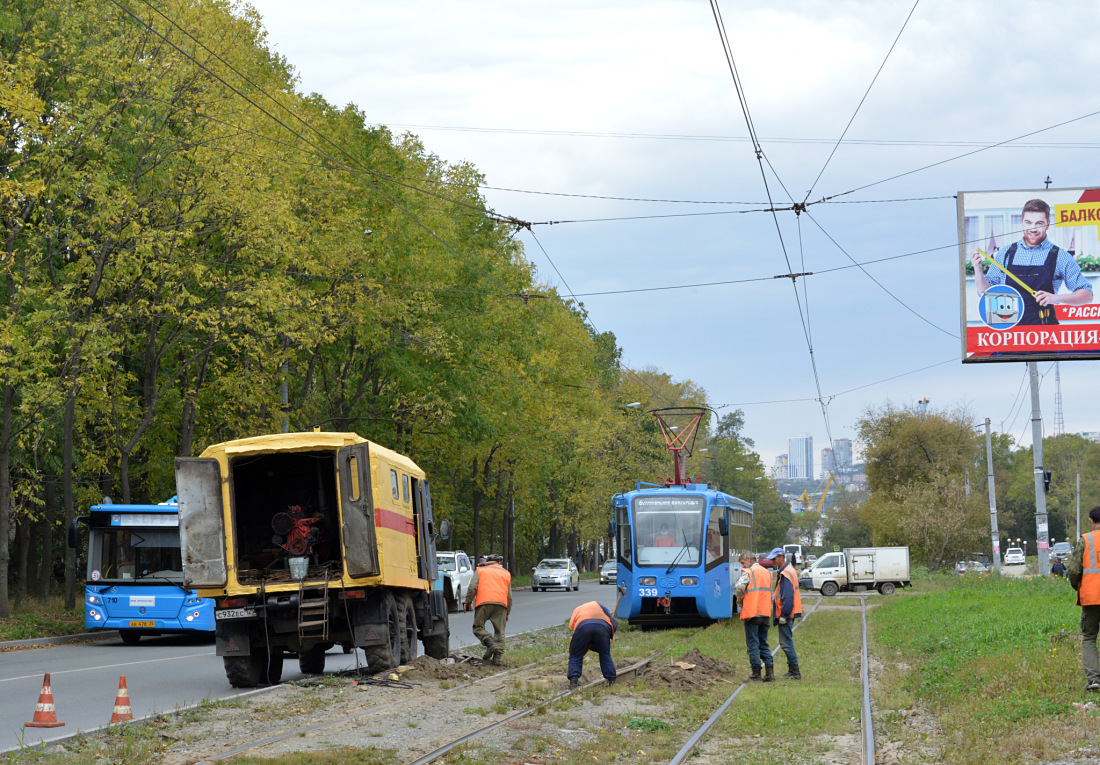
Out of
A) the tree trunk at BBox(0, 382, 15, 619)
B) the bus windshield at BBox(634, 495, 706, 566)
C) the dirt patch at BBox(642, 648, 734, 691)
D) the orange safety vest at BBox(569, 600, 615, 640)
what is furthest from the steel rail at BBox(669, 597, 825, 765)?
the tree trunk at BBox(0, 382, 15, 619)

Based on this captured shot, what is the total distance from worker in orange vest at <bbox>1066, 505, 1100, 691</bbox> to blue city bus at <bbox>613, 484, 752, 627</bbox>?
14.5 metres

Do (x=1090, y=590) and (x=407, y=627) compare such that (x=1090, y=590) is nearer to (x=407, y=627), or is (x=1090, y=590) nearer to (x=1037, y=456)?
(x=407, y=627)

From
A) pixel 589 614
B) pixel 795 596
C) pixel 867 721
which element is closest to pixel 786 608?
pixel 795 596

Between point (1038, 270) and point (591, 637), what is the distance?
61.1ft

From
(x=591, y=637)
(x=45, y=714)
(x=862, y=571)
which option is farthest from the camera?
(x=862, y=571)

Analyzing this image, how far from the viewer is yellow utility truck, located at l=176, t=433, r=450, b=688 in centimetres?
1509

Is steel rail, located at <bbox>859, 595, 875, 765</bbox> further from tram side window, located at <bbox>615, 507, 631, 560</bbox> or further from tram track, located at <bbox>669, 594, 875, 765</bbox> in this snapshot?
tram side window, located at <bbox>615, 507, 631, 560</bbox>

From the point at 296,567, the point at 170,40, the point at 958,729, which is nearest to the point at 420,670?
the point at 296,567

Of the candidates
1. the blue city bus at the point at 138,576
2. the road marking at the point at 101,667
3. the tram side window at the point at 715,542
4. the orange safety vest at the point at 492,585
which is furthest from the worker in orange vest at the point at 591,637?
the tram side window at the point at 715,542

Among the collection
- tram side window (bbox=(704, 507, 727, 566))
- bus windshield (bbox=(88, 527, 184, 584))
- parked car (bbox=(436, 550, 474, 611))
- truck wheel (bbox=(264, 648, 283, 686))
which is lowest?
parked car (bbox=(436, 550, 474, 611))

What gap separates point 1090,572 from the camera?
1177cm

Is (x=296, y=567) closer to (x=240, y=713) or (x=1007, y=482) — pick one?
(x=240, y=713)

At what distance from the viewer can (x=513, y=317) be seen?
137 ft

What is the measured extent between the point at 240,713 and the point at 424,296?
24.9 m
